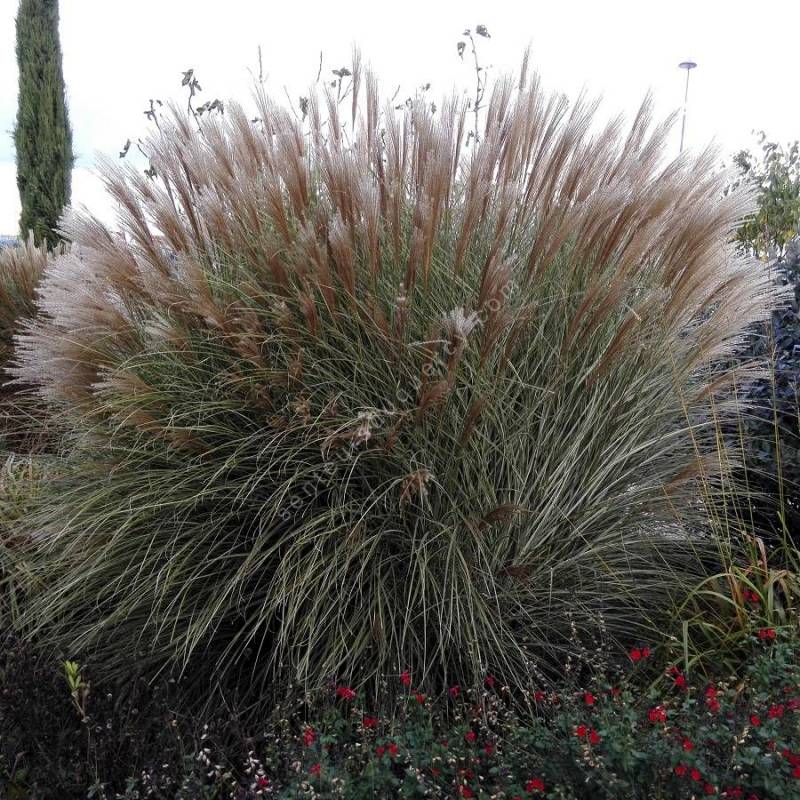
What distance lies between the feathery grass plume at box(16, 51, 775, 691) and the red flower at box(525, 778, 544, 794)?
21.0 inches

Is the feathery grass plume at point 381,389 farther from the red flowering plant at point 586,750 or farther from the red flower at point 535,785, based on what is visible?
the red flower at point 535,785

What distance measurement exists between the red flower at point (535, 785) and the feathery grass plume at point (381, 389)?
0.53m

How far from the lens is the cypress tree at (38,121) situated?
38.7ft

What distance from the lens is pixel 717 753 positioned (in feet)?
6.24

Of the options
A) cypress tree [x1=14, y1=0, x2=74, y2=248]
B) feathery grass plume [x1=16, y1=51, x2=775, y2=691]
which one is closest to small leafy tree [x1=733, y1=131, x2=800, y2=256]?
feathery grass plume [x1=16, y1=51, x2=775, y2=691]

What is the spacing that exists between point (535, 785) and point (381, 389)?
1.22 m

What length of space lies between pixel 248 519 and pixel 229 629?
0.37m

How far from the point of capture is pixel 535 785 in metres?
1.78

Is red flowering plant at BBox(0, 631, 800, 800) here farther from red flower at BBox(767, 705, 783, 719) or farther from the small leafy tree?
the small leafy tree

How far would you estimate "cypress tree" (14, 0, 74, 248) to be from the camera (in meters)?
11.8

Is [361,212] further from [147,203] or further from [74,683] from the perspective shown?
[74,683]

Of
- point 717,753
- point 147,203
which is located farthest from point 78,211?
point 717,753

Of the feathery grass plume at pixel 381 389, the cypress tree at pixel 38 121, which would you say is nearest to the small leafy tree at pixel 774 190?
the feathery grass plume at pixel 381 389

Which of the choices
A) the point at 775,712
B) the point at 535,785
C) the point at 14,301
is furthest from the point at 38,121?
the point at 775,712
